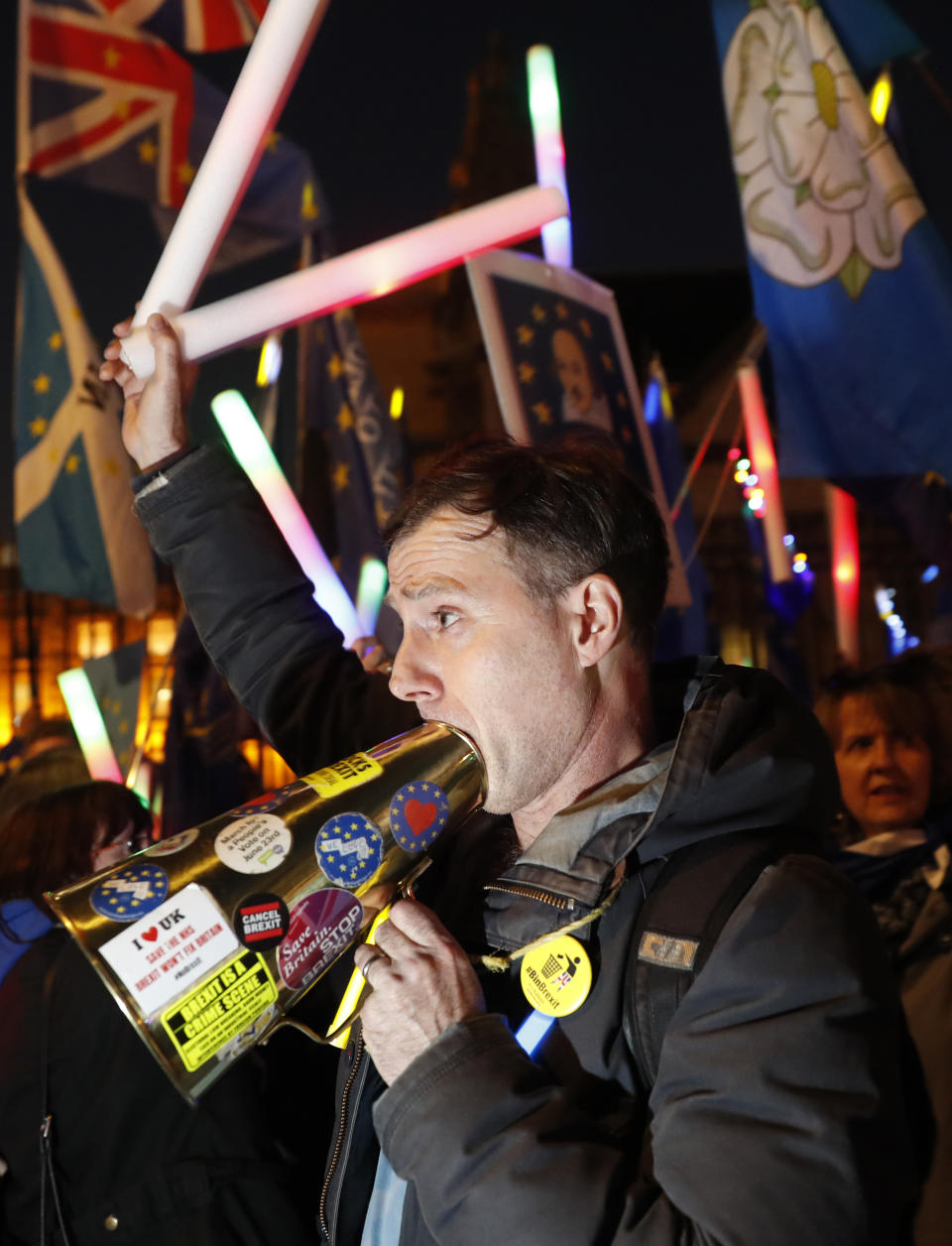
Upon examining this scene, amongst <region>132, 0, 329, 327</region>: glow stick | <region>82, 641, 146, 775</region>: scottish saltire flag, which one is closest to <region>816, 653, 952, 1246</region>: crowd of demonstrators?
<region>132, 0, 329, 327</region>: glow stick

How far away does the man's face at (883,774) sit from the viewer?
348cm

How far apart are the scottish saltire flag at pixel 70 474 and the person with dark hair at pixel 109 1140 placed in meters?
2.57

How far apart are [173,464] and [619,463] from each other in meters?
0.87

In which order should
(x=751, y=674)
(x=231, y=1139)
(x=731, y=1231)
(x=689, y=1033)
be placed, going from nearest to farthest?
(x=731, y=1231), (x=689, y=1033), (x=751, y=674), (x=231, y=1139)

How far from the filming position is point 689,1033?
1419 millimetres

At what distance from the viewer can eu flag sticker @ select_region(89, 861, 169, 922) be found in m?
1.38

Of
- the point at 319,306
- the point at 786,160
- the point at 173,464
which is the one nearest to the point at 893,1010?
the point at 319,306

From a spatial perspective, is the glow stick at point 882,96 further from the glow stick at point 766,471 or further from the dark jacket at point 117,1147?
the dark jacket at point 117,1147

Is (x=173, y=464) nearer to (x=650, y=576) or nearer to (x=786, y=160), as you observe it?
(x=650, y=576)

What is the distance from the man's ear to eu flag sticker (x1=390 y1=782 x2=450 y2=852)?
40 centimetres

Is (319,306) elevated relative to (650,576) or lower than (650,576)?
elevated

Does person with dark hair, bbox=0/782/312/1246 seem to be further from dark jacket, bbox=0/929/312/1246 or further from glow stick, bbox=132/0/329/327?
glow stick, bbox=132/0/329/327

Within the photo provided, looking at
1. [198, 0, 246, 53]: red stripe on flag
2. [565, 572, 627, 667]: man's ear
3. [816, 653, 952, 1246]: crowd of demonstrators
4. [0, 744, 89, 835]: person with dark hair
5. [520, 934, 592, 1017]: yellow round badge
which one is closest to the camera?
[520, 934, 592, 1017]: yellow round badge

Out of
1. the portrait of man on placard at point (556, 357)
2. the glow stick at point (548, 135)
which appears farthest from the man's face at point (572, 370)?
the glow stick at point (548, 135)
